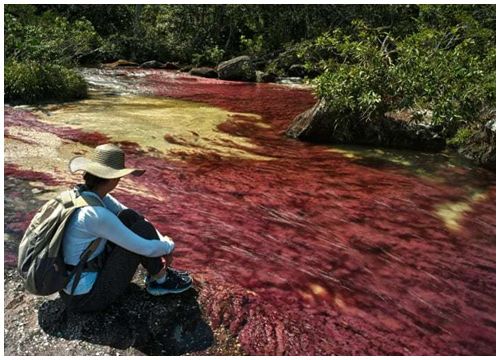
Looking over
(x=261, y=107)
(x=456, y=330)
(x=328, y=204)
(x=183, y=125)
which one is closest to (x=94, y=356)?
(x=456, y=330)

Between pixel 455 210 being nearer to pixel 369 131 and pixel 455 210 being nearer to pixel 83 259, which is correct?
pixel 369 131

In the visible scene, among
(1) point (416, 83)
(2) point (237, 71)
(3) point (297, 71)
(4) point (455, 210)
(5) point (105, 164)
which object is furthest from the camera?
(3) point (297, 71)

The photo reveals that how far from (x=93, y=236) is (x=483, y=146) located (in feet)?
28.0

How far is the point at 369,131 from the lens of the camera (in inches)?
427

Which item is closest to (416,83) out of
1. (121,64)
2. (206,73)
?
(206,73)

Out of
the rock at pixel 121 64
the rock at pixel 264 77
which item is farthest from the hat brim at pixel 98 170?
the rock at pixel 121 64

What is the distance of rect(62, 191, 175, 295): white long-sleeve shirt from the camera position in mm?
3338

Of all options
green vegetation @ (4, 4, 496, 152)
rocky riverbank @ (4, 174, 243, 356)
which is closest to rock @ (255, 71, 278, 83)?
green vegetation @ (4, 4, 496, 152)

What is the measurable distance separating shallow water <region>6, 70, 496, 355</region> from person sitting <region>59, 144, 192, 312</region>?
0.82 meters

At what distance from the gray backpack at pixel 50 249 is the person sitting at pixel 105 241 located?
44 mm

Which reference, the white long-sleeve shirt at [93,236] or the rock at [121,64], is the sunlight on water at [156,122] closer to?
the white long-sleeve shirt at [93,236]

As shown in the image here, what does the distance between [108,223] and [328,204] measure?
13.6ft

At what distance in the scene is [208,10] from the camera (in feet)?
113

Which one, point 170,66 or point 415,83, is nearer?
point 415,83
